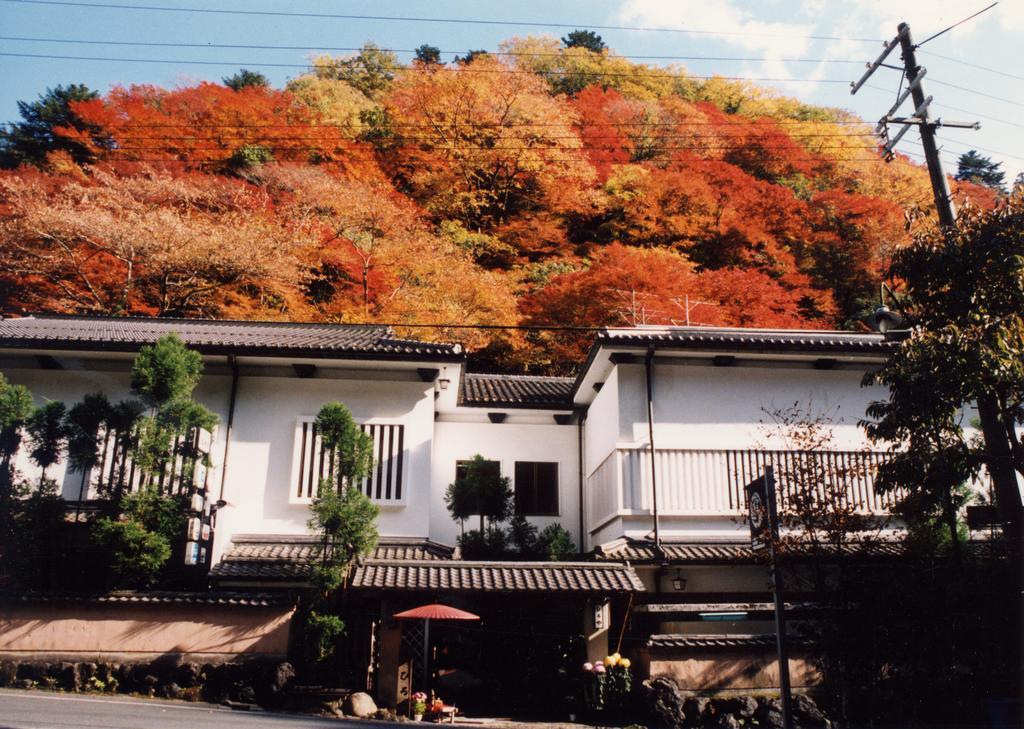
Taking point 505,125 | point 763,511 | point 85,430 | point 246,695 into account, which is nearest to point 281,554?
point 246,695

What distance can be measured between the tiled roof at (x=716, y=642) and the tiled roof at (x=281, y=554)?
14.1 feet

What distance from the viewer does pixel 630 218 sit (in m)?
31.8

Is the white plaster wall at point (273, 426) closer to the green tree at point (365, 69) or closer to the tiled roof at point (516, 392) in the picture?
the tiled roof at point (516, 392)

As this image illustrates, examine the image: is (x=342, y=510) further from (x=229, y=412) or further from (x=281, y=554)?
(x=229, y=412)

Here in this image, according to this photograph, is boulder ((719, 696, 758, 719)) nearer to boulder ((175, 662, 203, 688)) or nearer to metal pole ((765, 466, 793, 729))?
metal pole ((765, 466, 793, 729))

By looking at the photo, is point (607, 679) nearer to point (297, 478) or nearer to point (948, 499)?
point (948, 499)

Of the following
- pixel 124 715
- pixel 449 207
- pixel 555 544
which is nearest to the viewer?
pixel 124 715

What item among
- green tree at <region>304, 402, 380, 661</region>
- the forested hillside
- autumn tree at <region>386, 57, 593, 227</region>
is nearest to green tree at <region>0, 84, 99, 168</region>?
the forested hillside

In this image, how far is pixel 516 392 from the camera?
17.4m

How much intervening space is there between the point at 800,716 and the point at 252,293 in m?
21.6

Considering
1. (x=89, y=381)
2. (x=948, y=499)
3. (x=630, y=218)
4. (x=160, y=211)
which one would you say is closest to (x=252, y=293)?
(x=160, y=211)

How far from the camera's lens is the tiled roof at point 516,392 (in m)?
16.3

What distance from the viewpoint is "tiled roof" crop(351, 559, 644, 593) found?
436 inches

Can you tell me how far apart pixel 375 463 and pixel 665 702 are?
674 centimetres
